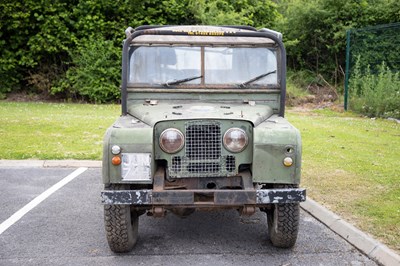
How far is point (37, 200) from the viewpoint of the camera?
6027 mm

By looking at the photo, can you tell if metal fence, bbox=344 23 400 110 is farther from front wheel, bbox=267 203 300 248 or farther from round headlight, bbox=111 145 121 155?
round headlight, bbox=111 145 121 155

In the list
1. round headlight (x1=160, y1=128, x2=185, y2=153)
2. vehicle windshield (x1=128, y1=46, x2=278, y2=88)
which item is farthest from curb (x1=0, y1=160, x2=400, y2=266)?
round headlight (x1=160, y1=128, x2=185, y2=153)

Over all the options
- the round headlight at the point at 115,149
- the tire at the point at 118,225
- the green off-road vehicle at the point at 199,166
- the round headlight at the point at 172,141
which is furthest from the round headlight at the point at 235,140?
the tire at the point at 118,225

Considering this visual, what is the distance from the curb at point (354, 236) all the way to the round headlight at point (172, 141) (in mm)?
1906

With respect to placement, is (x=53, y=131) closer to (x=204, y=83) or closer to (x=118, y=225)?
(x=204, y=83)

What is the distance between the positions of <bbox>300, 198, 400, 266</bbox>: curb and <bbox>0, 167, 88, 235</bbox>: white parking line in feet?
10.6

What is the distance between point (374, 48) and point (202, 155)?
11.1 m

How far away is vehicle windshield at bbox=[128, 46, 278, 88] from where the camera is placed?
5.35 meters

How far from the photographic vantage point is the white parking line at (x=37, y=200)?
5.16 meters

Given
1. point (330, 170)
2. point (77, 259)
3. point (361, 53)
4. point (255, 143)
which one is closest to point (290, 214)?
point (255, 143)

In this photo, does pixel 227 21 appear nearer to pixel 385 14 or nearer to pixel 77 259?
pixel 385 14

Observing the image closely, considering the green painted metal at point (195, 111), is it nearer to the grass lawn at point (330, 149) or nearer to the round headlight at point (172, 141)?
the round headlight at point (172, 141)

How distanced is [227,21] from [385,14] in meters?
6.23

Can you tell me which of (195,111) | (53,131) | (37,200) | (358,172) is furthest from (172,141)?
(53,131)
